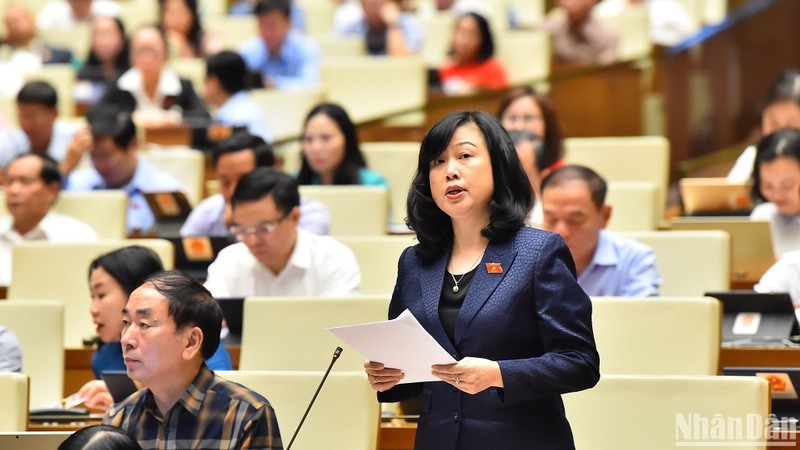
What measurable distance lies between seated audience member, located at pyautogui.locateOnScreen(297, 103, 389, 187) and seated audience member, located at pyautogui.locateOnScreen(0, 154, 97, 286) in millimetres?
833

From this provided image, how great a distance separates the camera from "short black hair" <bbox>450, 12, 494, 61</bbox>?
6422 millimetres

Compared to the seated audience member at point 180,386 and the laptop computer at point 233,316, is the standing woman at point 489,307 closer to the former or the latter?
the seated audience member at point 180,386

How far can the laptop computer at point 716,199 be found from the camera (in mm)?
4691

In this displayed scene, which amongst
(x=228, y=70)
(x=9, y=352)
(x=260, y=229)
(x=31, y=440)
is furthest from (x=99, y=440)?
(x=228, y=70)

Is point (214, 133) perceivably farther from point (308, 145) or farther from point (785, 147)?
point (785, 147)

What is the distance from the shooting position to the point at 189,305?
2438mm

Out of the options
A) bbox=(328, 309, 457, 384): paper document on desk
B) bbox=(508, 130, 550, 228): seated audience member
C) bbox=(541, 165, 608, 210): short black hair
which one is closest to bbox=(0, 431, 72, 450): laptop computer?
bbox=(328, 309, 457, 384): paper document on desk

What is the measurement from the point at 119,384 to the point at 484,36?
3858mm

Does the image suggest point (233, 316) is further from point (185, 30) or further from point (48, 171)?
point (185, 30)

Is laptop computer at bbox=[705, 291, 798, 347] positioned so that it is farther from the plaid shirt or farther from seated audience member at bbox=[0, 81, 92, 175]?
seated audience member at bbox=[0, 81, 92, 175]

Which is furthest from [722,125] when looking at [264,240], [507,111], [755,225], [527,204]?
[527,204]

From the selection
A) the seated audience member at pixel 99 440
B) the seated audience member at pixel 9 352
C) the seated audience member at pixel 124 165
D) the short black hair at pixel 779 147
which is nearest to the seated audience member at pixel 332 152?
the seated audience member at pixel 124 165

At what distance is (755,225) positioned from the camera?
13.9 feet

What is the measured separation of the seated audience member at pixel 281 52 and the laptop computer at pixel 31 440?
4.82 metres
